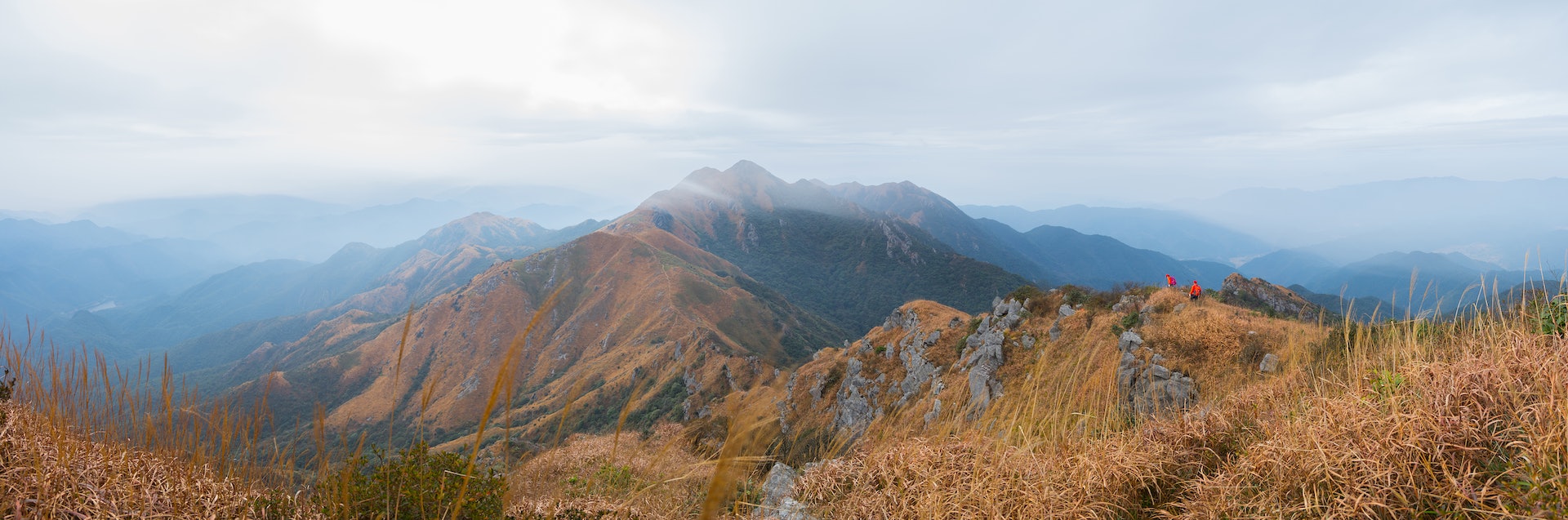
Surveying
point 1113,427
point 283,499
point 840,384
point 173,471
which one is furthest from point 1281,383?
point 840,384

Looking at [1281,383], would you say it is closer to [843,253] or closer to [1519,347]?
[1519,347]

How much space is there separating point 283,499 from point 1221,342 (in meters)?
15.7

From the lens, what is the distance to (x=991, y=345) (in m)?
21.8

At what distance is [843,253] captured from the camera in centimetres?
19562

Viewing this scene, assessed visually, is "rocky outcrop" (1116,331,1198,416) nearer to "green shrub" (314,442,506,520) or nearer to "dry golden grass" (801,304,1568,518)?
"dry golden grass" (801,304,1568,518)

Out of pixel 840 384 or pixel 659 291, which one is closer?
pixel 840 384

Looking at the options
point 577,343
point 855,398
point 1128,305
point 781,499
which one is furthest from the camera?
point 577,343

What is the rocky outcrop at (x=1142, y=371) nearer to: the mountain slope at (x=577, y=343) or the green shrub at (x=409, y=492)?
the green shrub at (x=409, y=492)

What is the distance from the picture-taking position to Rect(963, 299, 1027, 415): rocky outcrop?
1825cm

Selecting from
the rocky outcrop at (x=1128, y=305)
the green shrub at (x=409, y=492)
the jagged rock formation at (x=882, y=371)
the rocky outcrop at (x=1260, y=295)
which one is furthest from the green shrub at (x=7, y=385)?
the rocky outcrop at (x=1260, y=295)

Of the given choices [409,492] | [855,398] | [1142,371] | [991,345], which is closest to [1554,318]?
[409,492]

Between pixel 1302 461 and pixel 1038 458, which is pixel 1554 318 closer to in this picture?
pixel 1302 461

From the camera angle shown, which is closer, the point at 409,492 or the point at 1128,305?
the point at 409,492

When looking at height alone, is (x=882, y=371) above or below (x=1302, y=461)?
below
